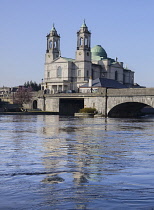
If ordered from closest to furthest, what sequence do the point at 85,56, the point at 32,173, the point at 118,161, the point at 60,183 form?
the point at 60,183
the point at 32,173
the point at 118,161
the point at 85,56

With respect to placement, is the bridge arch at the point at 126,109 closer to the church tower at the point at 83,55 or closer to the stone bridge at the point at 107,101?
the stone bridge at the point at 107,101

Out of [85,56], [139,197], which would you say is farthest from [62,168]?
[85,56]

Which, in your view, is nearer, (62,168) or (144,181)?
(144,181)

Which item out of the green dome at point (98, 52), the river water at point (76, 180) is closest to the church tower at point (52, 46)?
the green dome at point (98, 52)

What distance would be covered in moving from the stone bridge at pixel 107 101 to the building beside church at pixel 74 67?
3068 centimetres

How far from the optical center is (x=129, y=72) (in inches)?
7141

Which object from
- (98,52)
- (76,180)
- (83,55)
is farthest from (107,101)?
(76,180)

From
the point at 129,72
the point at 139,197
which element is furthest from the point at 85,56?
the point at 139,197

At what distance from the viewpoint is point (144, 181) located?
45.0 ft

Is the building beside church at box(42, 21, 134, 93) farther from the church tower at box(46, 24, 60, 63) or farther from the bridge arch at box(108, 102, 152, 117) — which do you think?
the bridge arch at box(108, 102, 152, 117)

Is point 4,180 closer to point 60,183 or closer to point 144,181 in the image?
point 60,183

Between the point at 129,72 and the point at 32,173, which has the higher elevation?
the point at 129,72

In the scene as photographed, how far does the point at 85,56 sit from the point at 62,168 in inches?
5566

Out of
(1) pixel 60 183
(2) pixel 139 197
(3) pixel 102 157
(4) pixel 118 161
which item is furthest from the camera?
(3) pixel 102 157
